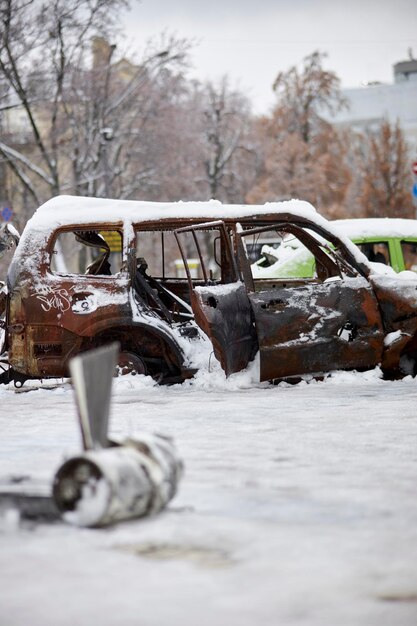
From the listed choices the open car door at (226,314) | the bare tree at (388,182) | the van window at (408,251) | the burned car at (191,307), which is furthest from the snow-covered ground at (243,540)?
the bare tree at (388,182)

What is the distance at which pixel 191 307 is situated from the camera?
10258 mm

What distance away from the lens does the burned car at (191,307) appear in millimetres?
9906

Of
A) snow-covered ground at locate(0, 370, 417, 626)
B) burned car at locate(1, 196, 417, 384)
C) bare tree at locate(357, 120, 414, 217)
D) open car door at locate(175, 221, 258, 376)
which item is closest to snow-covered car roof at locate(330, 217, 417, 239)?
burned car at locate(1, 196, 417, 384)

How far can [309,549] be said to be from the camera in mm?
4230

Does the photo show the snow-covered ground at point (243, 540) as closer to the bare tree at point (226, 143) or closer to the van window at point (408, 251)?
the van window at point (408, 251)

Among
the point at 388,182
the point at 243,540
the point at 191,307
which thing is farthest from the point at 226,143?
the point at 243,540

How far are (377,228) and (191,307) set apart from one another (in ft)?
16.4

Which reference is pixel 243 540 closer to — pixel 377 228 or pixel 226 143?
pixel 377 228

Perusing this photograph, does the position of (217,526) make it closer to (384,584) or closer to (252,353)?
(384,584)

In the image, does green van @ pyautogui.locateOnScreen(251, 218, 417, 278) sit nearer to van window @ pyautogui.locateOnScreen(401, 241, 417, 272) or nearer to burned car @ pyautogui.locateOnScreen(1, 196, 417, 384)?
van window @ pyautogui.locateOnScreen(401, 241, 417, 272)

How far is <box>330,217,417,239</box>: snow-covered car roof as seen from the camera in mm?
14312

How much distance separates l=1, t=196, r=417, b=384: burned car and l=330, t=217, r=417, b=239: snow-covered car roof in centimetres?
379

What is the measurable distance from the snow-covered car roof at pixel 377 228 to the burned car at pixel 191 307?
3.79 metres

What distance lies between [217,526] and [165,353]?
5.82m
